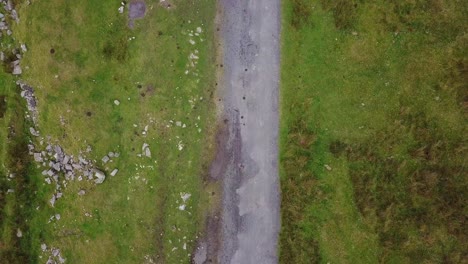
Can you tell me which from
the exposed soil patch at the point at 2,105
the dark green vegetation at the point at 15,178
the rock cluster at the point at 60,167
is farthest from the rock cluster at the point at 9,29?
the rock cluster at the point at 60,167

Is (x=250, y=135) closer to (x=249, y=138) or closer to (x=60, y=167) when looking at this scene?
(x=249, y=138)

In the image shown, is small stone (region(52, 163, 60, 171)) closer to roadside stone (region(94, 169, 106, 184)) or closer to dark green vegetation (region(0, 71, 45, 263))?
dark green vegetation (region(0, 71, 45, 263))

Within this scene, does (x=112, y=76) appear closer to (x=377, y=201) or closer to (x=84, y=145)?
(x=84, y=145)

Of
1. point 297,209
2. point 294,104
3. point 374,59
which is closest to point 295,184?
point 297,209

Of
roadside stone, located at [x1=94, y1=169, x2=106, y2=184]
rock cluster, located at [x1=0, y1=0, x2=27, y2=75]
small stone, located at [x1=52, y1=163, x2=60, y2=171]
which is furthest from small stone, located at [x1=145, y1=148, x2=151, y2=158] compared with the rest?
rock cluster, located at [x1=0, y1=0, x2=27, y2=75]

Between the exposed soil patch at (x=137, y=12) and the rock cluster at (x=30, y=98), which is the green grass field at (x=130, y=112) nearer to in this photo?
the exposed soil patch at (x=137, y=12)
